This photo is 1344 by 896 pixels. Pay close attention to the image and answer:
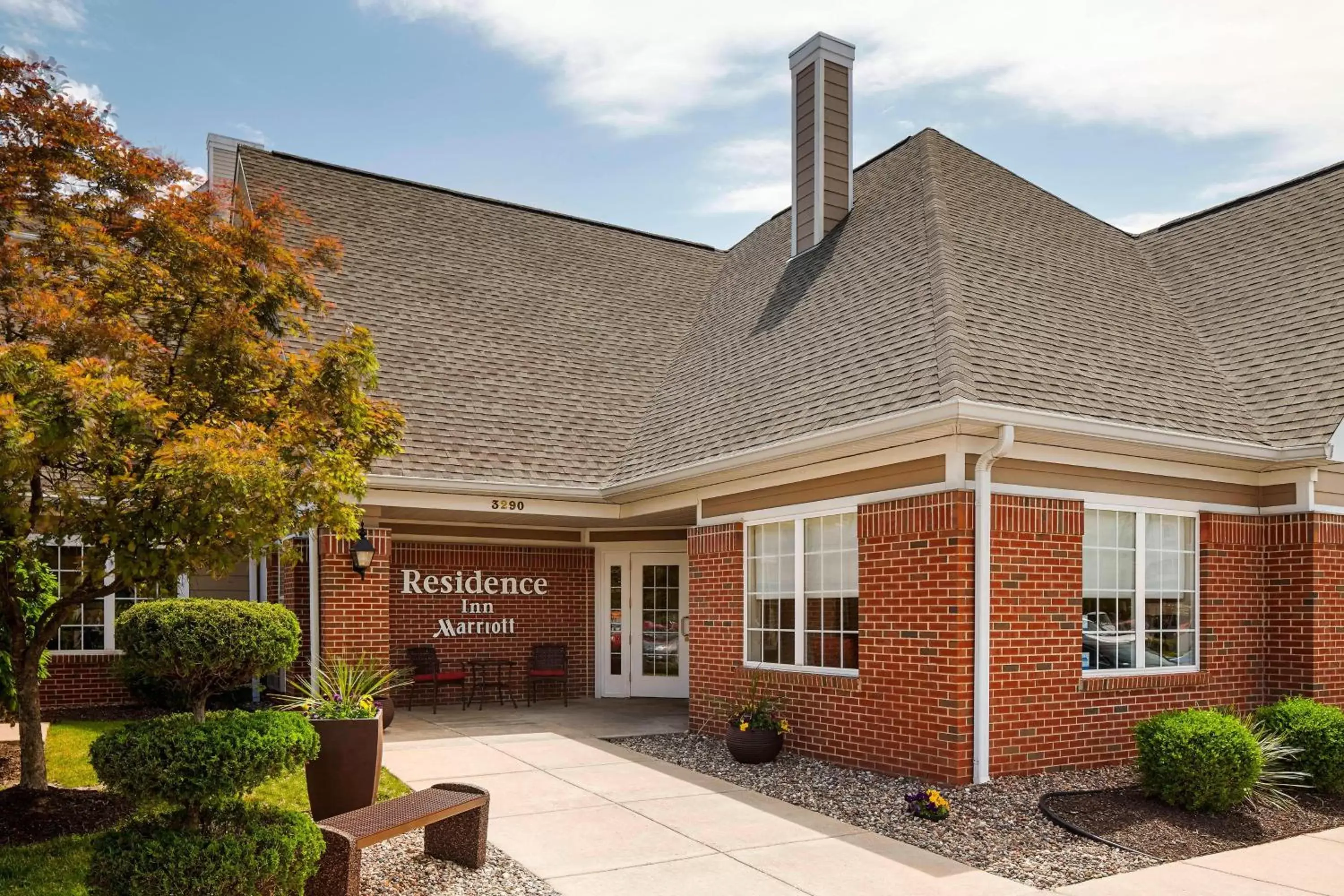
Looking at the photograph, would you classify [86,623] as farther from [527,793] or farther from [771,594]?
[771,594]

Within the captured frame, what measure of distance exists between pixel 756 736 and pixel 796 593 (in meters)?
1.51

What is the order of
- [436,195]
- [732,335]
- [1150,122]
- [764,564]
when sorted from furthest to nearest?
1. [436,195]
2. [732,335]
3. [1150,122]
4. [764,564]

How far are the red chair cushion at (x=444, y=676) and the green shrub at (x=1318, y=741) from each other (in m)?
10.2

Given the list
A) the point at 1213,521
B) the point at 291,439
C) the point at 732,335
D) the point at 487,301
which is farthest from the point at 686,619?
the point at 291,439

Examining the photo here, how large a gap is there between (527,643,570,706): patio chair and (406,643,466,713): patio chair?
1045 mm

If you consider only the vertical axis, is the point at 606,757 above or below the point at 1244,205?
below

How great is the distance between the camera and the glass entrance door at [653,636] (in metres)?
16.4

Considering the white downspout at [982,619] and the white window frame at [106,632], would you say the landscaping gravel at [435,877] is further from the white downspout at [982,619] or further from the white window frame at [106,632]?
the white window frame at [106,632]

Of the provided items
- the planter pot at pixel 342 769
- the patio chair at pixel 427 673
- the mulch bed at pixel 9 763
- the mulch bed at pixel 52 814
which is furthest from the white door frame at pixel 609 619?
the mulch bed at pixel 52 814

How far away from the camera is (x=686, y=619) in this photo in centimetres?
1578

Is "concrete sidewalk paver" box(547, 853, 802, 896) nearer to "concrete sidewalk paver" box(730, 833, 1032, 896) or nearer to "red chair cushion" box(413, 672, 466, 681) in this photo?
"concrete sidewalk paver" box(730, 833, 1032, 896)

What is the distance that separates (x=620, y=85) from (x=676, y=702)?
9025 mm

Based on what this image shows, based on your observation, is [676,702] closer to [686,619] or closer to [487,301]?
[686,619]

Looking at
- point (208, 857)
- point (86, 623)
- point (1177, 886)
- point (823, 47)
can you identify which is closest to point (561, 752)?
point (208, 857)
